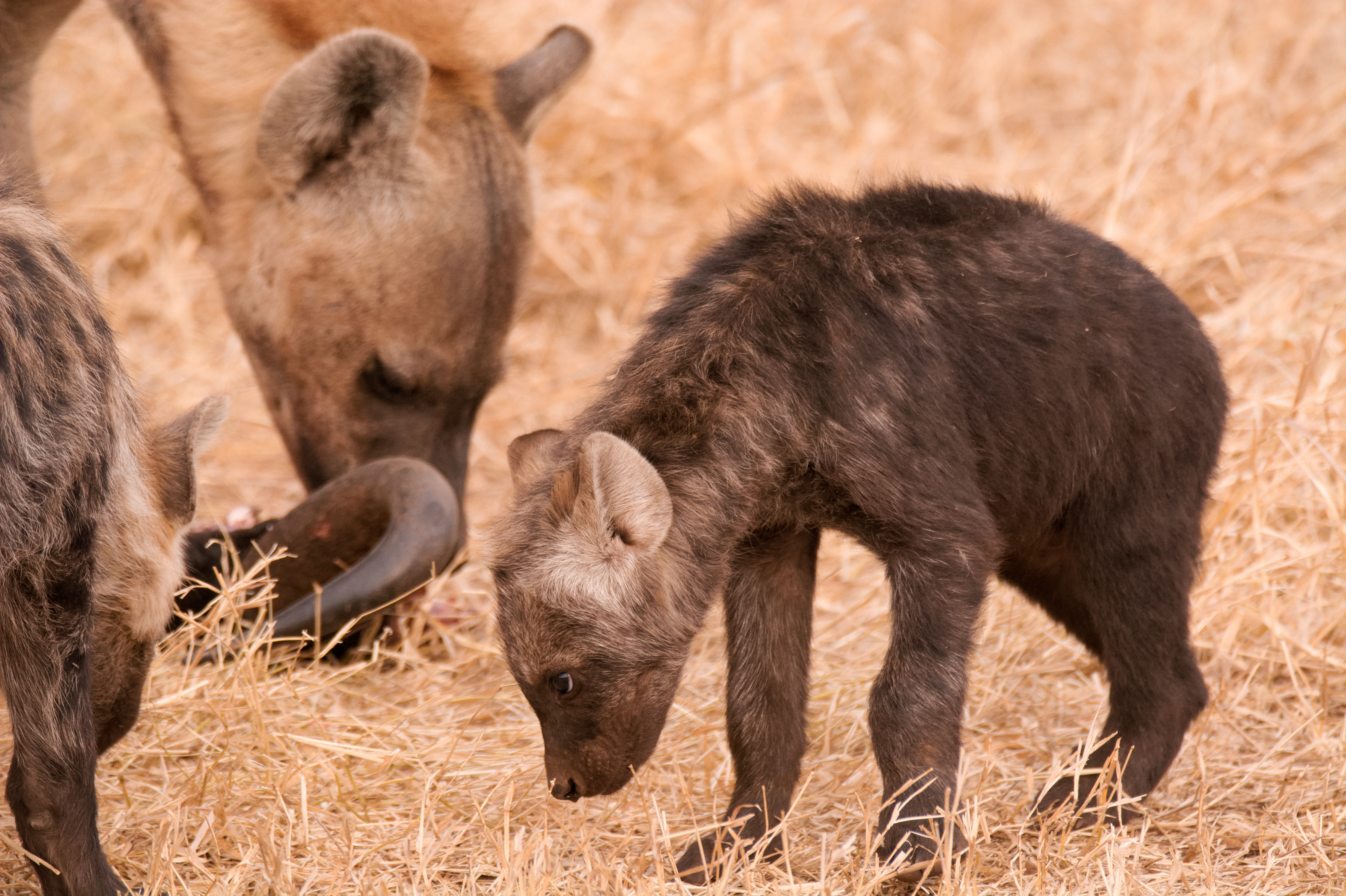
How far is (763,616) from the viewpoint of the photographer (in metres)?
3.22

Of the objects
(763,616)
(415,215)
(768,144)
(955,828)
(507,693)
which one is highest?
(415,215)

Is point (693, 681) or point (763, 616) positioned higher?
point (763, 616)

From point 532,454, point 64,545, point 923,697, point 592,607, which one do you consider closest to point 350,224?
point 532,454

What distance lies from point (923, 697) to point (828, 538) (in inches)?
85.2

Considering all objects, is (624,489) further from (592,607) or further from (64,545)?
(64,545)

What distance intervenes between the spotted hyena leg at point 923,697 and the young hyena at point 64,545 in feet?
4.72

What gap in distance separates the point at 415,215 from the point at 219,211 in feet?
2.10

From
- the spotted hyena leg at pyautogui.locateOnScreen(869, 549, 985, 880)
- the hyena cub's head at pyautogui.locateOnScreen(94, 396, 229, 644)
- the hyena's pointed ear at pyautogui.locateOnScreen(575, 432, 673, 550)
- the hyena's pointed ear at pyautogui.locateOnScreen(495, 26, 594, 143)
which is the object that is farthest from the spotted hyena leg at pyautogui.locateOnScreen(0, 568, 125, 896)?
the hyena's pointed ear at pyautogui.locateOnScreen(495, 26, 594, 143)

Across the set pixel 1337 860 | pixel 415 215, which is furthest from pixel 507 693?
pixel 1337 860

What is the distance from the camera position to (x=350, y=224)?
429 cm

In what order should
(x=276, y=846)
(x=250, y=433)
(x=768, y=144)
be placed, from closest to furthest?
1. (x=276, y=846)
2. (x=250, y=433)
3. (x=768, y=144)

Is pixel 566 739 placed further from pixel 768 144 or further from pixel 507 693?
pixel 768 144

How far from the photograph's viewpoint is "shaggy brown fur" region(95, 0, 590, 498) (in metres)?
4.28

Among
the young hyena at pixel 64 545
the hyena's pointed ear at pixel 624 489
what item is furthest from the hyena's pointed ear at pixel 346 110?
the hyena's pointed ear at pixel 624 489
